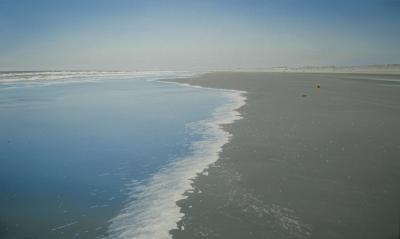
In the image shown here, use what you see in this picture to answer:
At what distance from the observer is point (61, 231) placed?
454 cm

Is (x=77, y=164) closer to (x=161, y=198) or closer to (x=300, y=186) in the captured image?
(x=161, y=198)

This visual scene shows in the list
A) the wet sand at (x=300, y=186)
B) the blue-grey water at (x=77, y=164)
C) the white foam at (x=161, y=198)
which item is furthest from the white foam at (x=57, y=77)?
the wet sand at (x=300, y=186)

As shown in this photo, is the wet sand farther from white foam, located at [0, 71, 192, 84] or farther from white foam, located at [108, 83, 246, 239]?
white foam, located at [0, 71, 192, 84]

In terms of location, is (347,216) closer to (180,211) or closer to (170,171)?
(180,211)

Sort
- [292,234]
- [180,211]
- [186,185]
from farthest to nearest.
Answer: [186,185], [180,211], [292,234]

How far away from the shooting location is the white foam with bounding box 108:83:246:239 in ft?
15.1

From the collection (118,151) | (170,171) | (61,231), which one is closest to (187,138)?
(118,151)

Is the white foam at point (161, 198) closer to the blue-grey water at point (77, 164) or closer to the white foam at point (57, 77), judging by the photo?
the blue-grey water at point (77, 164)

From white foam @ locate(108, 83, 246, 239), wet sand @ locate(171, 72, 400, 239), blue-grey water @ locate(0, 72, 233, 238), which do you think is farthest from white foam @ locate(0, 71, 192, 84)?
wet sand @ locate(171, 72, 400, 239)

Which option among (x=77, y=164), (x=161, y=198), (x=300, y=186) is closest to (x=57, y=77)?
(x=77, y=164)

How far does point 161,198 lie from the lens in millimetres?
5762

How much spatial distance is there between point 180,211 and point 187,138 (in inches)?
204

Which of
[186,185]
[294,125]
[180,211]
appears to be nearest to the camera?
Answer: [180,211]

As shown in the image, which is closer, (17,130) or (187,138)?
(187,138)
